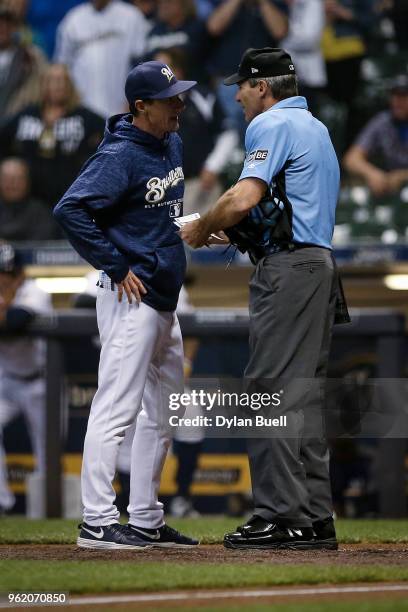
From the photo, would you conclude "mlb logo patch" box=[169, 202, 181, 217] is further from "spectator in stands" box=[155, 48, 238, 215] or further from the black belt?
"spectator in stands" box=[155, 48, 238, 215]

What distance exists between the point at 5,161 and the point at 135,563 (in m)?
8.25

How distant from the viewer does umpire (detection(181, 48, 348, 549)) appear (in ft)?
13.6

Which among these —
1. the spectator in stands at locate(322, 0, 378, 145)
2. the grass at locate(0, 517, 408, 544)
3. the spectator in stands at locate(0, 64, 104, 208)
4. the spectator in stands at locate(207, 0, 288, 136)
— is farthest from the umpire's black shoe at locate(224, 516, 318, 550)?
the spectator in stands at locate(0, 64, 104, 208)

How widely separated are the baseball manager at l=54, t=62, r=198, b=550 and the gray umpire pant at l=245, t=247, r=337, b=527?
36 cm

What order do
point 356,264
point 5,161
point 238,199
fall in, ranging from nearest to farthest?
1. point 238,199
2. point 356,264
3. point 5,161

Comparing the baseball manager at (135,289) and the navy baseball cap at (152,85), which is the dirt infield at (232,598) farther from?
the navy baseball cap at (152,85)

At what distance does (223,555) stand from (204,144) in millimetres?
7186

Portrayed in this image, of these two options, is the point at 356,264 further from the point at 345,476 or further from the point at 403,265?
the point at 345,476

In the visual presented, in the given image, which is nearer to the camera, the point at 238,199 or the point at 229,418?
the point at 238,199

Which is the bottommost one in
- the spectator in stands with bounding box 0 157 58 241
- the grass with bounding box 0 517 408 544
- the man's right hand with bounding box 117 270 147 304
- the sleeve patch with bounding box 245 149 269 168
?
the grass with bounding box 0 517 408 544

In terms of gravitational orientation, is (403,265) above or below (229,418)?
above

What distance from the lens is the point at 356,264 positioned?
408 inches

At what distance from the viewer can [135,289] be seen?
425 cm

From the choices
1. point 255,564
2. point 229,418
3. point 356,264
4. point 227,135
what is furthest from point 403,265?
point 255,564
